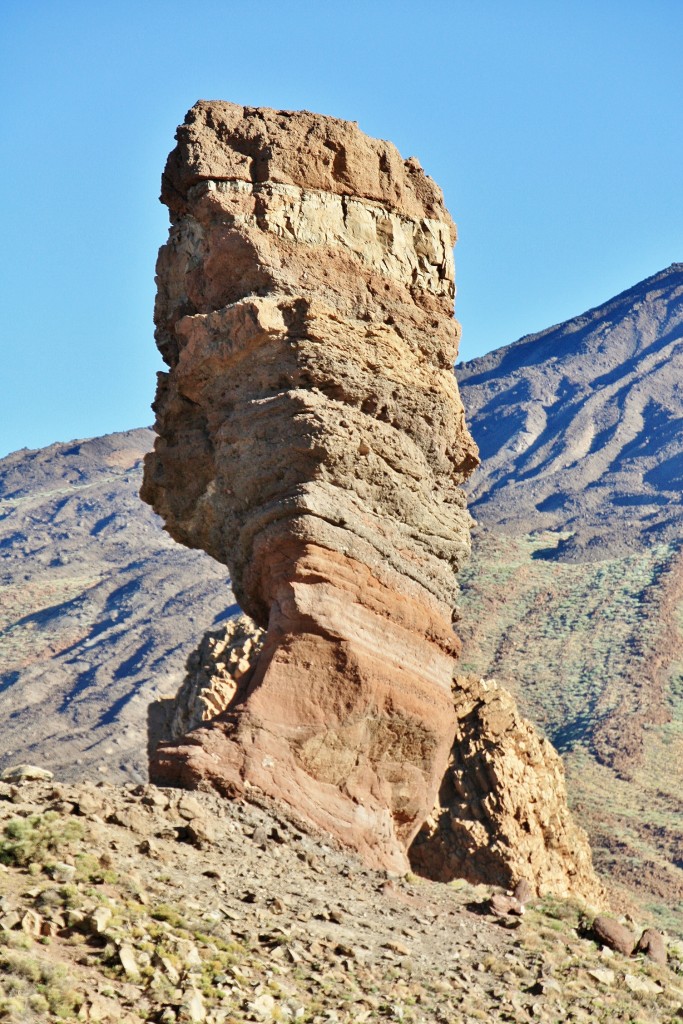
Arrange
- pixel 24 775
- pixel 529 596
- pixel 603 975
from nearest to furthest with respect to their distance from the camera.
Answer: pixel 24 775 < pixel 603 975 < pixel 529 596

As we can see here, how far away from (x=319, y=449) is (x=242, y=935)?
6457 millimetres

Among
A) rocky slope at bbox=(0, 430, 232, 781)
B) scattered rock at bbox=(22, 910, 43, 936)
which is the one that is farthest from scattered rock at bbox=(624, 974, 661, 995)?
rocky slope at bbox=(0, 430, 232, 781)

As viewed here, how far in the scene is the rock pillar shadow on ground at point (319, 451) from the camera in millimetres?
15859

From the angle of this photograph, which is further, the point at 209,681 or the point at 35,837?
the point at 209,681

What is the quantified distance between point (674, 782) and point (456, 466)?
→ 3258 centimetres

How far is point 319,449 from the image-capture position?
16.8 m

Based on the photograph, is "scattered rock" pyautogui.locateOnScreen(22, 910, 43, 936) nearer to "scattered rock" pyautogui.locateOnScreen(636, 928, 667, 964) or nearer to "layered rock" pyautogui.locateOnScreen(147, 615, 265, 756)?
"scattered rock" pyautogui.locateOnScreen(636, 928, 667, 964)

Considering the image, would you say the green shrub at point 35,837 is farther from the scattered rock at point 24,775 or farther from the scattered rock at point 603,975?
the scattered rock at point 603,975

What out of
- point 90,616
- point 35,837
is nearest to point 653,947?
point 35,837

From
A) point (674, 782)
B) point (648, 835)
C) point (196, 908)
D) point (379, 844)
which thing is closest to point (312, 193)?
point (379, 844)

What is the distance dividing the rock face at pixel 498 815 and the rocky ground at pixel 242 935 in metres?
5.55

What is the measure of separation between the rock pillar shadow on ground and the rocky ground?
96 cm

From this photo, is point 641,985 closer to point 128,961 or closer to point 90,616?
point 128,961

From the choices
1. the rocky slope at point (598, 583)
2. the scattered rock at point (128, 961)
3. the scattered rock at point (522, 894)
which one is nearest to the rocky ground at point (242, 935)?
the scattered rock at point (128, 961)
